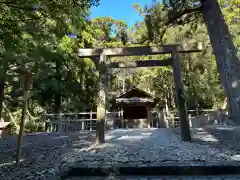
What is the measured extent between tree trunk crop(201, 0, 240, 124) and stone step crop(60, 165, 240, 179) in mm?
2592

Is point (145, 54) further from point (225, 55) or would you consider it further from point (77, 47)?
point (77, 47)

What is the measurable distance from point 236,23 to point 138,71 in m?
12.3

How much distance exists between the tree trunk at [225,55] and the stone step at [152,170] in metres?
2.59

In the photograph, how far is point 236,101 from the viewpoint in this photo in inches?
192

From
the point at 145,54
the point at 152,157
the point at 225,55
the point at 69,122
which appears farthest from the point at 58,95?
the point at 152,157

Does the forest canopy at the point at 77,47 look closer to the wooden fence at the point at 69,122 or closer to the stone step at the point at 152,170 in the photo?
the wooden fence at the point at 69,122

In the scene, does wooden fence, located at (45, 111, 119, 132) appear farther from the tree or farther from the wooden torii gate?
the tree

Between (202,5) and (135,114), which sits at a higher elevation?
(202,5)

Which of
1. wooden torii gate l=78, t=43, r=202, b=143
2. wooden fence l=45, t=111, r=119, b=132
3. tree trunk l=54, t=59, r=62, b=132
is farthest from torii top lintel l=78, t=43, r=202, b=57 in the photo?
wooden fence l=45, t=111, r=119, b=132

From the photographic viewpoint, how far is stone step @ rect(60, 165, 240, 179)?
2.76 metres

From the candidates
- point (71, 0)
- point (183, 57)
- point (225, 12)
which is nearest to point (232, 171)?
point (71, 0)

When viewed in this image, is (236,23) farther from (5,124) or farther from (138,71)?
(5,124)

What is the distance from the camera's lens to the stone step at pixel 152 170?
2.76 m

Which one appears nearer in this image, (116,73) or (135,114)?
(135,114)
